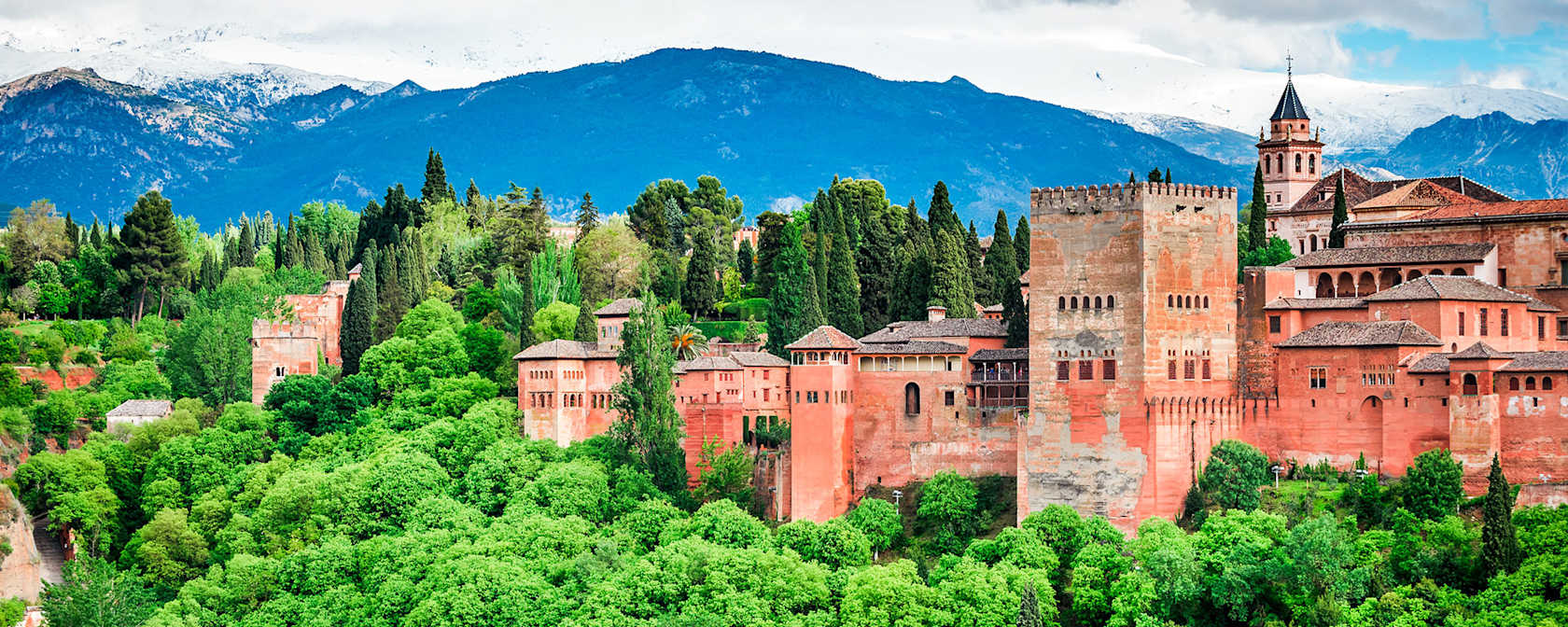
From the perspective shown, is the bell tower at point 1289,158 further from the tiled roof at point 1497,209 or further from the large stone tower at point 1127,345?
the large stone tower at point 1127,345

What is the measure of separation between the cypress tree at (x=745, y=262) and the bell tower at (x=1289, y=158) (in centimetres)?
2331

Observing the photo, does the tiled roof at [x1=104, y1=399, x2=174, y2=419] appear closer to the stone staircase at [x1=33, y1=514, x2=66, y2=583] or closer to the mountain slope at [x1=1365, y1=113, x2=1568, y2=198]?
the stone staircase at [x1=33, y1=514, x2=66, y2=583]

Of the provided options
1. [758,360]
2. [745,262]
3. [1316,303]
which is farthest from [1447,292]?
[745,262]

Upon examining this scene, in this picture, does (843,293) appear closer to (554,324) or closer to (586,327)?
(586,327)

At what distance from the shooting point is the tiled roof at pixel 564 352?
221 ft

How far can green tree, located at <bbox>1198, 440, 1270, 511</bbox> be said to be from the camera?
54312mm

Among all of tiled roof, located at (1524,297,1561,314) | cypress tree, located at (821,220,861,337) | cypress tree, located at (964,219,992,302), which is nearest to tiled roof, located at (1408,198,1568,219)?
tiled roof, located at (1524,297,1561,314)

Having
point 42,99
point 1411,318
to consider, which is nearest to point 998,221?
point 1411,318

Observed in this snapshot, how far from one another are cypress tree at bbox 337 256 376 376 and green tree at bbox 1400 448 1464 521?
4175cm

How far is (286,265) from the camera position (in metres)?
93.6

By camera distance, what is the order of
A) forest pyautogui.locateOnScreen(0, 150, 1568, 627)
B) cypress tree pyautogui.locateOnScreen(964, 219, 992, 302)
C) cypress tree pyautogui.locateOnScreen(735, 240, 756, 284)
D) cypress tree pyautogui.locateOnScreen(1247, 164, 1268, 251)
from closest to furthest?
forest pyautogui.locateOnScreen(0, 150, 1568, 627) < cypress tree pyautogui.locateOnScreen(1247, 164, 1268, 251) < cypress tree pyautogui.locateOnScreen(964, 219, 992, 302) < cypress tree pyautogui.locateOnScreen(735, 240, 756, 284)

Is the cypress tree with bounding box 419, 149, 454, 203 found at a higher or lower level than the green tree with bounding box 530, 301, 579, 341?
higher

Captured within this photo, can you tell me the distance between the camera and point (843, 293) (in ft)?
241

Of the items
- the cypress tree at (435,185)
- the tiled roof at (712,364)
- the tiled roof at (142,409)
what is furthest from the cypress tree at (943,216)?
the tiled roof at (142,409)
